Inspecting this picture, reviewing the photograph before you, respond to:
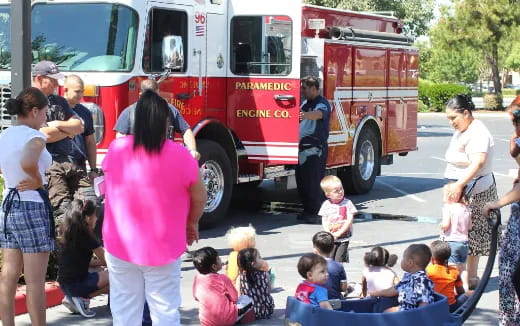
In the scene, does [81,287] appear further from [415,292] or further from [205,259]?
[415,292]

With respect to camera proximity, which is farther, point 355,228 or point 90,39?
point 355,228

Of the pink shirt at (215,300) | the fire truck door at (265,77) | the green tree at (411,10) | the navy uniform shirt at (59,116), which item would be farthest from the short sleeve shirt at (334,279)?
the green tree at (411,10)

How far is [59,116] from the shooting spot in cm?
757

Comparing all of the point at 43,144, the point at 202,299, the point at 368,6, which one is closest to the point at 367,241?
the point at 202,299

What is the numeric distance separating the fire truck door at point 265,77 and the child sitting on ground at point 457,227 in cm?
419

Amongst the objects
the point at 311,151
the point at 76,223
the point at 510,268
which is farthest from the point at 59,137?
the point at 311,151

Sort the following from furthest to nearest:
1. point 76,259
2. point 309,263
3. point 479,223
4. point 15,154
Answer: point 479,223 < point 76,259 < point 309,263 < point 15,154

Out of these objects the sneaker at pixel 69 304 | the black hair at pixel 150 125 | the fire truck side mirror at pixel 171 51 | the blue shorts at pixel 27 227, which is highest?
the fire truck side mirror at pixel 171 51

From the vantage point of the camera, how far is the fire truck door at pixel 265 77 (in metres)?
11.4

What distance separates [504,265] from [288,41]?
6312 millimetres

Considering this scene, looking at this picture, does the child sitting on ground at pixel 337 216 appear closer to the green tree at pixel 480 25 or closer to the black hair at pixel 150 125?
the black hair at pixel 150 125

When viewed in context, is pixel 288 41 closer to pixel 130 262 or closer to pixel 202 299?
pixel 202 299

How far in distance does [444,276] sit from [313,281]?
3.70 ft

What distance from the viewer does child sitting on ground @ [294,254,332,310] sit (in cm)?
598
